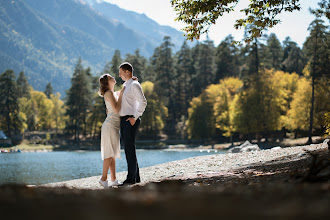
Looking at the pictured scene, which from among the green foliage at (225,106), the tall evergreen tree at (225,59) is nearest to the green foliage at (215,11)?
the green foliage at (225,106)

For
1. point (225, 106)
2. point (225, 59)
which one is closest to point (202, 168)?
point (225, 106)

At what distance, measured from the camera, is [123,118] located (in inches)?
287

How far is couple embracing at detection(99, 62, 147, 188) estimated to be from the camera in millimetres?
7195

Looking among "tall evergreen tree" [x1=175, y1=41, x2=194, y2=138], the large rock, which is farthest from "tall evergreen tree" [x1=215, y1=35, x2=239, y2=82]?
the large rock

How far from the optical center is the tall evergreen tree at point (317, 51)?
37.1 metres

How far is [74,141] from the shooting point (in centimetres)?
6938

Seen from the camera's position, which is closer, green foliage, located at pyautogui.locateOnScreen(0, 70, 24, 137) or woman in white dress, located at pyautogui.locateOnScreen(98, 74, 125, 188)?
woman in white dress, located at pyautogui.locateOnScreen(98, 74, 125, 188)

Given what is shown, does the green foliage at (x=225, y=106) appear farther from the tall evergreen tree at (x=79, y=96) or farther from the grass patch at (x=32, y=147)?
the grass patch at (x=32, y=147)

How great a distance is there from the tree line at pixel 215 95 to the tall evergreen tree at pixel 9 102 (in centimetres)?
16

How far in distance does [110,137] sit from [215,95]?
53463 mm

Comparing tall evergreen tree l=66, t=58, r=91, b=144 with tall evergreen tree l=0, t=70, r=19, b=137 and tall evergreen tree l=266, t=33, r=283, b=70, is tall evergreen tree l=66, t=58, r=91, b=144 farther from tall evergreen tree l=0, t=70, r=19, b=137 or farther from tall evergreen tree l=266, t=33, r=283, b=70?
tall evergreen tree l=266, t=33, r=283, b=70

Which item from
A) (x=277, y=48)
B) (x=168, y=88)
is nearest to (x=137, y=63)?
(x=168, y=88)

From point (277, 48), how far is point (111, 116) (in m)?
66.4

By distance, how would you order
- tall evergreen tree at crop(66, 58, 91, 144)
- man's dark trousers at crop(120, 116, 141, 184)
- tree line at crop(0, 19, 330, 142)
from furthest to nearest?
tall evergreen tree at crop(66, 58, 91, 144), tree line at crop(0, 19, 330, 142), man's dark trousers at crop(120, 116, 141, 184)
